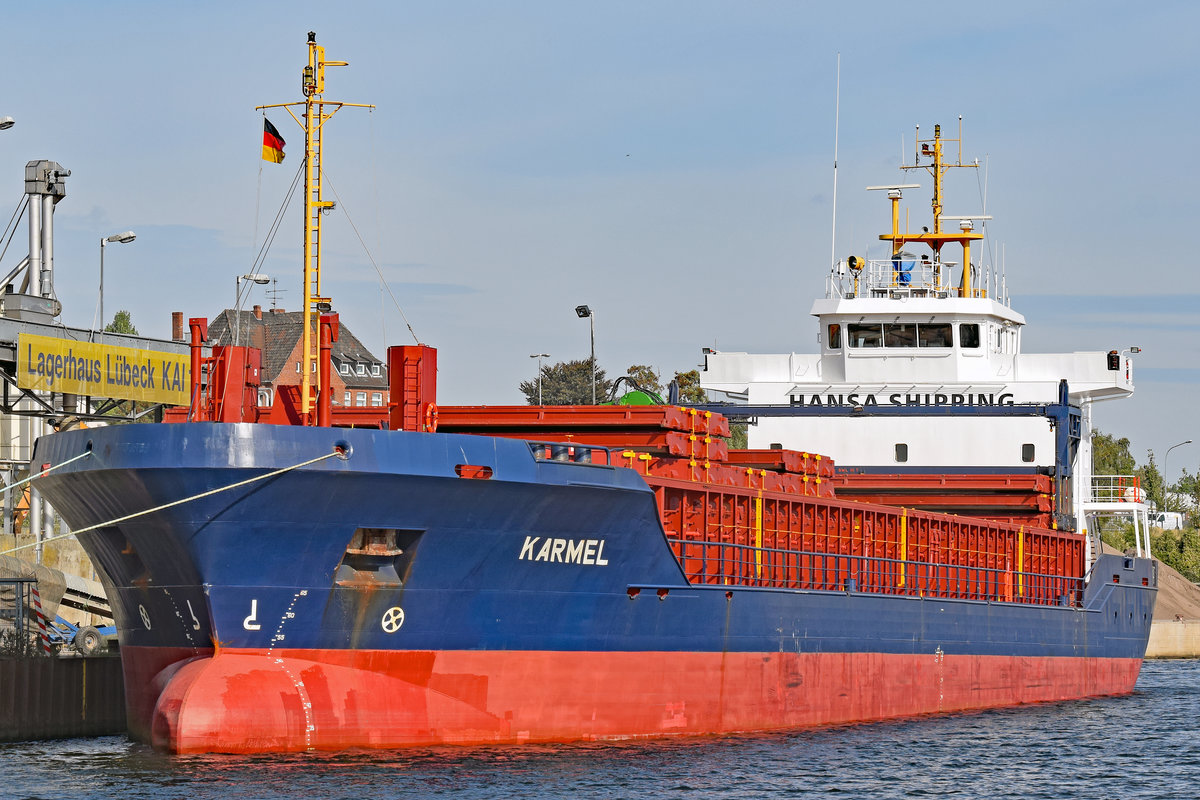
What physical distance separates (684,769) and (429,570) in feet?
13.1

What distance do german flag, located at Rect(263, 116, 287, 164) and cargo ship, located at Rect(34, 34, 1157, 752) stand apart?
0.45m

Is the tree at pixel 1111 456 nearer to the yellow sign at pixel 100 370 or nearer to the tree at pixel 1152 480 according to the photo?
the tree at pixel 1152 480

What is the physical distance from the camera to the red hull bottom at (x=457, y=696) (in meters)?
18.5

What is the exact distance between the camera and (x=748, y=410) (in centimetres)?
3359

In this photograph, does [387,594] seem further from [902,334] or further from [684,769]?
[902,334]

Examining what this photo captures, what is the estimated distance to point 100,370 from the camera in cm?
3094

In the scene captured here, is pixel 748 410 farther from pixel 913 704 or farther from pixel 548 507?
pixel 548 507

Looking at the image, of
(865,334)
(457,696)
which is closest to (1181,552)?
(865,334)

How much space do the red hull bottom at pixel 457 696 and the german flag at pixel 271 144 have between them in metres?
6.40

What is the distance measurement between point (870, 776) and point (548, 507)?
541 cm

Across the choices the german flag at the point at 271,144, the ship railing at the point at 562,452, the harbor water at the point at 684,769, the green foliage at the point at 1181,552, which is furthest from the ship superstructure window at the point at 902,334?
the green foliage at the point at 1181,552

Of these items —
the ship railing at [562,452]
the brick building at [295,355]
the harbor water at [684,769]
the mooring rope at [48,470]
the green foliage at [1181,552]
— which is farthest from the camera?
the brick building at [295,355]

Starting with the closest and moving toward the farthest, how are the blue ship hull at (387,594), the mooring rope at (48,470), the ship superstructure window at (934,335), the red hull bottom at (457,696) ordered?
the blue ship hull at (387,594), the red hull bottom at (457,696), the mooring rope at (48,470), the ship superstructure window at (934,335)

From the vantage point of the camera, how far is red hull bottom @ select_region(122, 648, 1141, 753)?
18516 mm
